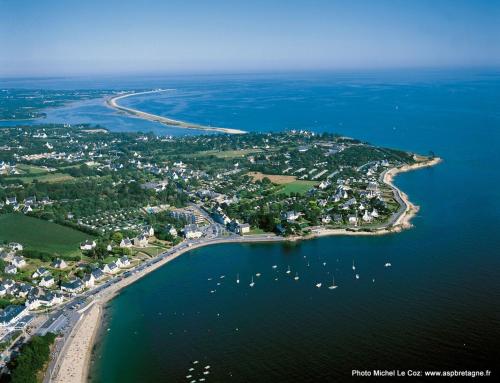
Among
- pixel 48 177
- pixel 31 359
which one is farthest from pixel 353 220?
pixel 48 177

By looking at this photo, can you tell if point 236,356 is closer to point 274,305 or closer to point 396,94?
point 274,305

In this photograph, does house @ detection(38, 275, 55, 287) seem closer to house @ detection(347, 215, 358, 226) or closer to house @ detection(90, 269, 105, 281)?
house @ detection(90, 269, 105, 281)

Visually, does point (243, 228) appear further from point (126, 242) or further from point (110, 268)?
point (110, 268)

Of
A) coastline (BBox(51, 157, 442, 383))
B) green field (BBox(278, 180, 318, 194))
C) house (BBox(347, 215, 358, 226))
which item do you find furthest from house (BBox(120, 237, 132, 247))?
green field (BBox(278, 180, 318, 194))

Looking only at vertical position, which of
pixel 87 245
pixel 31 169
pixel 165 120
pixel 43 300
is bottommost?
pixel 43 300

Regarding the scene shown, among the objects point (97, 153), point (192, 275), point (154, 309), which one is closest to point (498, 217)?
point (192, 275)

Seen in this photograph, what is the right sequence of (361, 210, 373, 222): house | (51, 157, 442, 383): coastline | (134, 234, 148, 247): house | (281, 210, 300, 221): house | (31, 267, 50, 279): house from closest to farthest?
1. (51, 157, 442, 383): coastline
2. (31, 267, 50, 279): house
3. (134, 234, 148, 247): house
4. (361, 210, 373, 222): house
5. (281, 210, 300, 221): house
